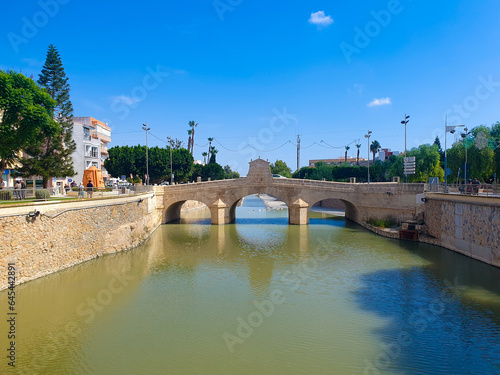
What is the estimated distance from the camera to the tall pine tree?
→ 3309cm

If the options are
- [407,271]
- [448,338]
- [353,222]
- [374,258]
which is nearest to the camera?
[448,338]

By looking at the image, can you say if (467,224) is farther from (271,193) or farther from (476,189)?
(271,193)

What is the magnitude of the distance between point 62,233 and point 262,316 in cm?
1249

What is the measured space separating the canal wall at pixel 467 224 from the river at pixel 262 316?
0.95m

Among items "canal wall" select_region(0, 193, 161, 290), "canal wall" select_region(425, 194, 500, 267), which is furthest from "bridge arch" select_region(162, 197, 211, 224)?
"canal wall" select_region(425, 194, 500, 267)

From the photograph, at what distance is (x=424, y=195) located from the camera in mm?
30219

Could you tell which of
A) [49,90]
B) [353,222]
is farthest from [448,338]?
[49,90]

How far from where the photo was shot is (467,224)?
22172 millimetres

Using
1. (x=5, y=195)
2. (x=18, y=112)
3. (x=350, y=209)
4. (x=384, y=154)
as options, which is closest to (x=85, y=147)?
(x=18, y=112)

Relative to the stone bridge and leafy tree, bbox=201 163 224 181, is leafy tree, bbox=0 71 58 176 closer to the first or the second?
the stone bridge

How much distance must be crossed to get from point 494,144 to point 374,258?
2556cm

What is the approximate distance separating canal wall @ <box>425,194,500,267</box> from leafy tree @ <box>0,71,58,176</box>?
29.0 metres

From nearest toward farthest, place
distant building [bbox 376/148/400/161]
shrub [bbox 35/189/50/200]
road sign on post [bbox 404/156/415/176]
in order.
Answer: shrub [bbox 35/189/50/200], road sign on post [bbox 404/156/415/176], distant building [bbox 376/148/400/161]

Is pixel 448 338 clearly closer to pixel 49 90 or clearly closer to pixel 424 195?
pixel 424 195
